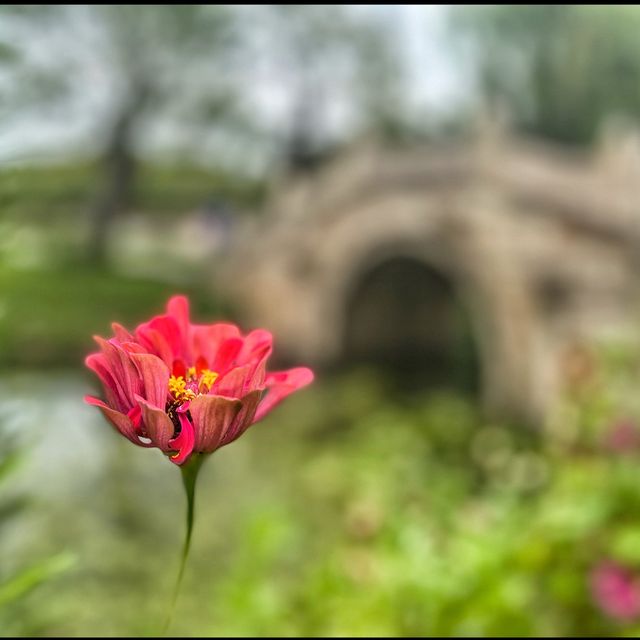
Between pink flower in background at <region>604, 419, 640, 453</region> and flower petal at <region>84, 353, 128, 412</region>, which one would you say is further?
pink flower in background at <region>604, 419, 640, 453</region>

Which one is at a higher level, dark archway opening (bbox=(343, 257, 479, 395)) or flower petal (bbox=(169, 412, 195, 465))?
flower petal (bbox=(169, 412, 195, 465))

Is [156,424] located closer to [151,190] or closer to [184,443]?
[184,443]

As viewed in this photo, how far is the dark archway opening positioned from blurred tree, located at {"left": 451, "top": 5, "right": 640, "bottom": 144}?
1.82m

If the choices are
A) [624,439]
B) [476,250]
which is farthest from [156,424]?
[476,250]

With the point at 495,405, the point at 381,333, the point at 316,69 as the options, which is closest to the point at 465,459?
the point at 495,405

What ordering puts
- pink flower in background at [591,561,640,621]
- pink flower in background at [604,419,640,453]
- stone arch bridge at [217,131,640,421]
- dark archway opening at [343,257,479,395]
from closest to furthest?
pink flower in background at [591,561,640,621]
pink flower in background at [604,419,640,453]
stone arch bridge at [217,131,640,421]
dark archway opening at [343,257,479,395]

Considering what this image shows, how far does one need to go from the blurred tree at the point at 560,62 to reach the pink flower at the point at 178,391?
275 inches

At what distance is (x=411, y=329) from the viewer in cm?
639

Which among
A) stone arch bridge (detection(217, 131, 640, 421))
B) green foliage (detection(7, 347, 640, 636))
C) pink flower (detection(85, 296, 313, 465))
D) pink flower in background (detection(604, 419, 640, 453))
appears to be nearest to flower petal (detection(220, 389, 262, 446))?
pink flower (detection(85, 296, 313, 465))

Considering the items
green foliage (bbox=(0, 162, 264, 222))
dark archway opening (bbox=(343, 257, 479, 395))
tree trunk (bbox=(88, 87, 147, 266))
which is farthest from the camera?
tree trunk (bbox=(88, 87, 147, 266))

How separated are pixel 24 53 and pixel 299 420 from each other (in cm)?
398

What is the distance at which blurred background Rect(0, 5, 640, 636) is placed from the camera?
108 centimetres

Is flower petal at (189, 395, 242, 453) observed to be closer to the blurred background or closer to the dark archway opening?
the blurred background

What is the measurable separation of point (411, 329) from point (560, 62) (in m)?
2.87
